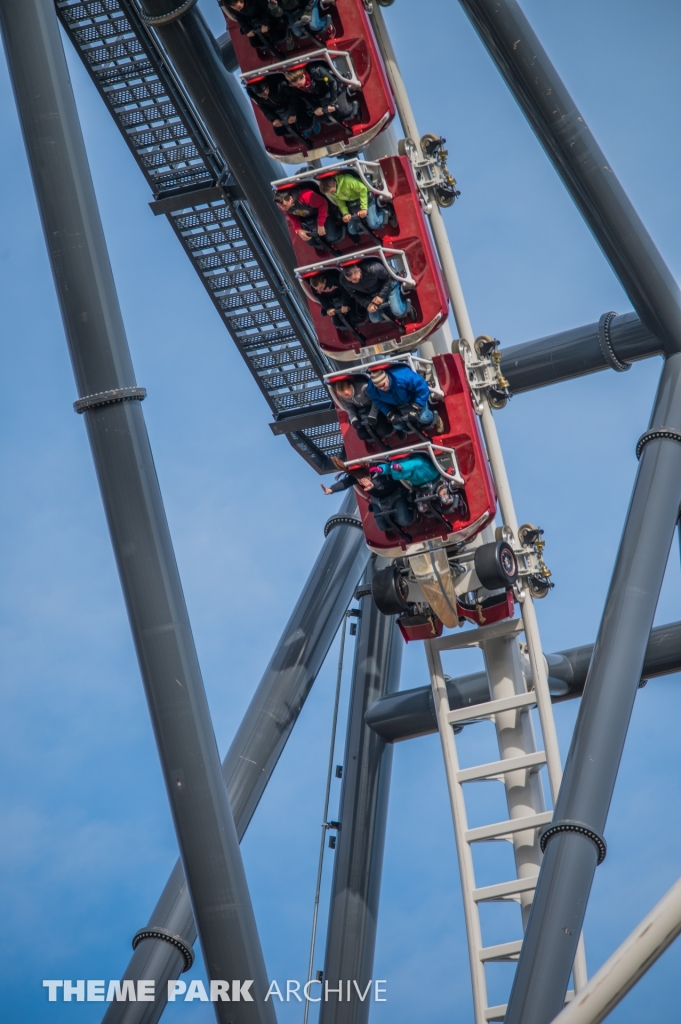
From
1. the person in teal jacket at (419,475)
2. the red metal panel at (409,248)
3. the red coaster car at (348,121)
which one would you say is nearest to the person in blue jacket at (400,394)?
the person in teal jacket at (419,475)

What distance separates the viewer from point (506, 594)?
10.2 m

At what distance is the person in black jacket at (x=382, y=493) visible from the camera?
966 centimetres

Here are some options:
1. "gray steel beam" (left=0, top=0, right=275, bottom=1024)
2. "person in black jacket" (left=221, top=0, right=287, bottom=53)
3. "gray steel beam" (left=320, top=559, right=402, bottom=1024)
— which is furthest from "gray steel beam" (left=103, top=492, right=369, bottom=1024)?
"person in black jacket" (left=221, top=0, right=287, bottom=53)

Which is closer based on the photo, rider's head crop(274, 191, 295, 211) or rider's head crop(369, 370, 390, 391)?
rider's head crop(369, 370, 390, 391)

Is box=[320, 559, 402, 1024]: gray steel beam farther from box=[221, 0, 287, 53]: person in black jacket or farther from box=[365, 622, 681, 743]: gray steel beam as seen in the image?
box=[221, 0, 287, 53]: person in black jacket

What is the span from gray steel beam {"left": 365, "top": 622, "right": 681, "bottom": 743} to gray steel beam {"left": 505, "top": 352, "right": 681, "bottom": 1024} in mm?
1482

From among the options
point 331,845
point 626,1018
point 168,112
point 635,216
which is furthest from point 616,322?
point 626,1018

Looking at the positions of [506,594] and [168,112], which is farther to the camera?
[168,112]

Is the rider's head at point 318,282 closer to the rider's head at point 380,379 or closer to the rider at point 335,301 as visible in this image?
the rider at point 335,301

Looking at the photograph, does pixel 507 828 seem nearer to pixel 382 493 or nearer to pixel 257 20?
pixel 382 493

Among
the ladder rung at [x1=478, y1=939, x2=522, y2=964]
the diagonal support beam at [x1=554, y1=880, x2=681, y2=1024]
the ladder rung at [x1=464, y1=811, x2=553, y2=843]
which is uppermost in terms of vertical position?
the ladder rung at [x1=464, y1=811, x2=553, y2=843]

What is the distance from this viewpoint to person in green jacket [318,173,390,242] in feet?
31.7

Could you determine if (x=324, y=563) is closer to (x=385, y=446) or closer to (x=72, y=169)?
(x=385, y=446)

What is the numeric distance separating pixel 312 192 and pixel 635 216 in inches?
95.4
